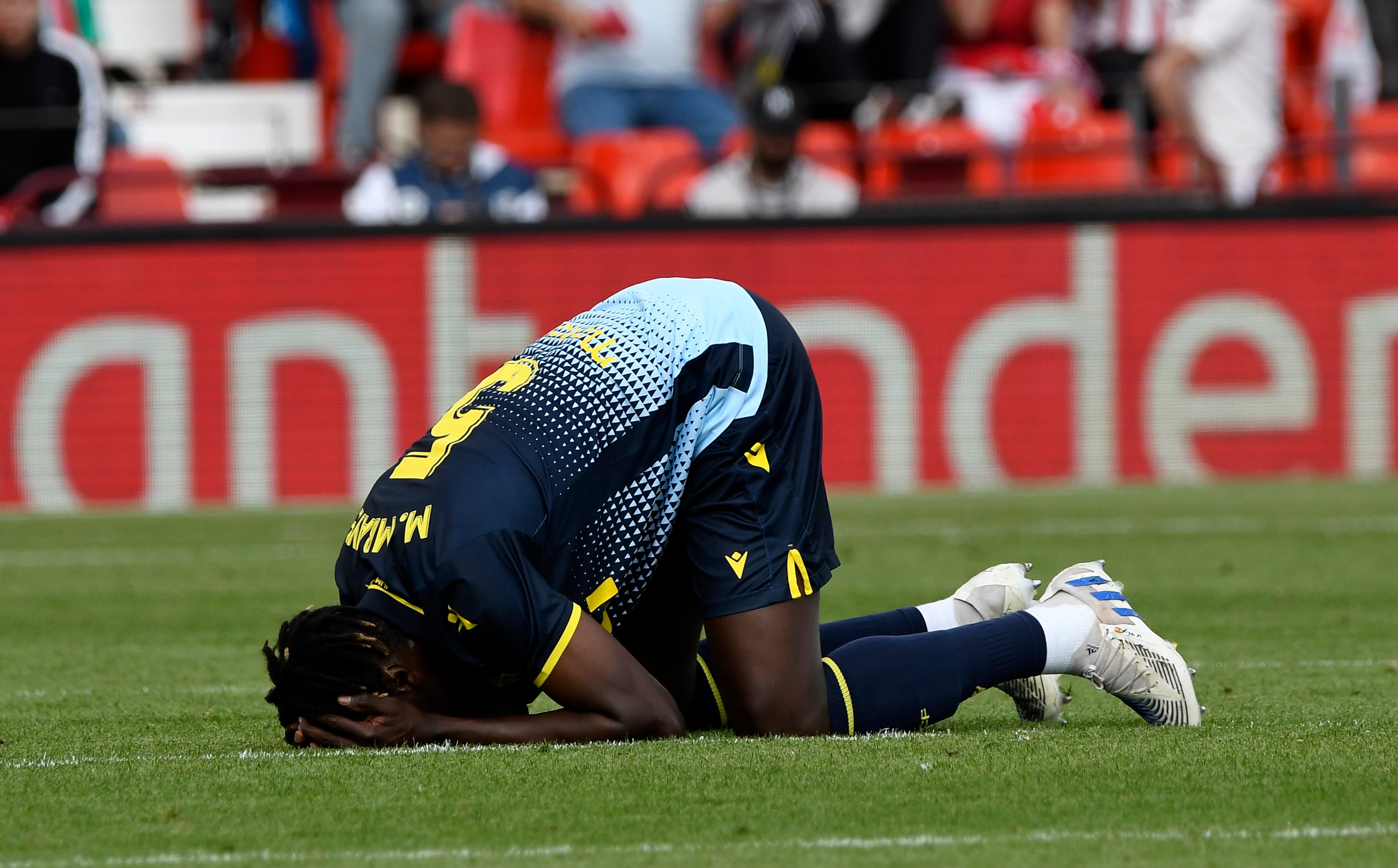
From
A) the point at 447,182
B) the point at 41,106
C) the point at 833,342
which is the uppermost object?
the point at 41,106

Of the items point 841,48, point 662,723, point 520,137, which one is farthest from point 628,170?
point 662,723

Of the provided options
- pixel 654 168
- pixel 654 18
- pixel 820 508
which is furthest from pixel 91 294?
pixel 820 508

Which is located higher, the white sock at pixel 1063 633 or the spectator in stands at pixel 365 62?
the spectator in stands at pixel 365 62

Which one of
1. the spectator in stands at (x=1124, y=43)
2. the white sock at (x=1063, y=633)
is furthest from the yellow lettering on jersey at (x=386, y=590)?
the spectator in stands at (x=1124, y=43)

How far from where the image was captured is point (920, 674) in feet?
15.2

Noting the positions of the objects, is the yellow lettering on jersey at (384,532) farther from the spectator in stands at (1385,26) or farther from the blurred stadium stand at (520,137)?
the spectator in stands at (1385,26)

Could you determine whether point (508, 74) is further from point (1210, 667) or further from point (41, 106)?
point (1210, 667)

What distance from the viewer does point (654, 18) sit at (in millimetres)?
13938

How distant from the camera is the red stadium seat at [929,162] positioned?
12.6m

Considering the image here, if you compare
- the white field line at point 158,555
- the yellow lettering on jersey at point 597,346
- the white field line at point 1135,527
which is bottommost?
the white field line at point 1135,527

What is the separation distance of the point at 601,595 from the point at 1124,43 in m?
12.1

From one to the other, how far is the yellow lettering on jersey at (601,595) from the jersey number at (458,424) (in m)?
0.46

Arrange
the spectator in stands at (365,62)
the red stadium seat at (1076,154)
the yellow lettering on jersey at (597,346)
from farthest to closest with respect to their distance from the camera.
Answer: the spectator in stands at (365,62)
the red stadium seat at (1076,154)
the yellow lettering on jersey at (597,346)

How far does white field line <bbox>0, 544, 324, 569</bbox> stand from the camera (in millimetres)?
9297
